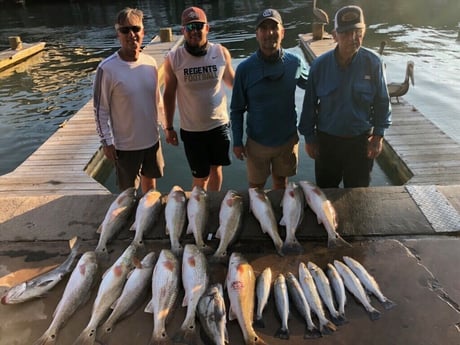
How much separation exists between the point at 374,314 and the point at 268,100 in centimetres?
215

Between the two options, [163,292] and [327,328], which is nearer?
[327,328]

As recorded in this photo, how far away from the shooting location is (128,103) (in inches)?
152

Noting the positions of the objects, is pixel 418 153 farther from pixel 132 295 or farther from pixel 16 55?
pixel 16 55

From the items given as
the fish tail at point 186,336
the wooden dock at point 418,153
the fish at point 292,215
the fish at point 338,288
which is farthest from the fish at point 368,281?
the wooden dock at point 418,153

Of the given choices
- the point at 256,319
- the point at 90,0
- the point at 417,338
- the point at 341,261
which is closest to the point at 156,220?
the point at 256,319

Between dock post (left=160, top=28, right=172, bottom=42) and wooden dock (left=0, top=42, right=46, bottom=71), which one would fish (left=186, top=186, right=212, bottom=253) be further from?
dock post (left=160, top=28, right=172, bottom=42)

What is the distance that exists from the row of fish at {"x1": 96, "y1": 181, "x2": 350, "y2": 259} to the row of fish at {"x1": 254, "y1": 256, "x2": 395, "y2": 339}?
0.33 meters

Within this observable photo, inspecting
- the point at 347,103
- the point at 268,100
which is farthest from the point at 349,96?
the point at 268,100

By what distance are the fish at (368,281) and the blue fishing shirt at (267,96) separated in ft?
5.04

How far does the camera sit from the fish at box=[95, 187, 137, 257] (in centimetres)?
331

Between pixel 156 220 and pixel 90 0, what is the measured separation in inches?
1416

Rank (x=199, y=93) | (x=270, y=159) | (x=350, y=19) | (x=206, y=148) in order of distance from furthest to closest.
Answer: (x=206, y=148) < (x=270, y=159) < (x=199, y=93) < (x=350, y=19)

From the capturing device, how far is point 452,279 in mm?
2857

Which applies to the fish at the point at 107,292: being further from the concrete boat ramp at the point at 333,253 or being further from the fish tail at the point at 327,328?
the fish tail at the point at 327,328
